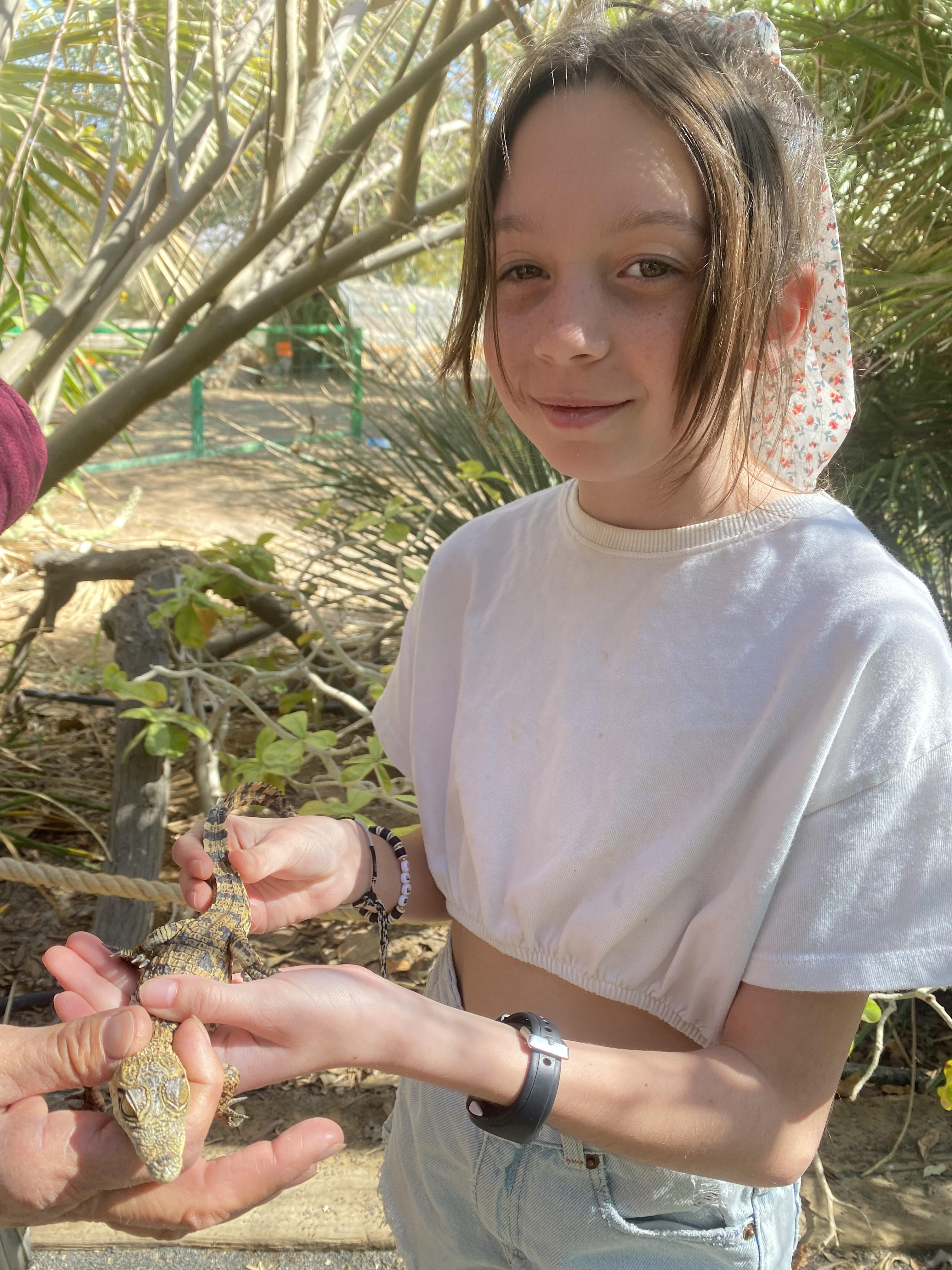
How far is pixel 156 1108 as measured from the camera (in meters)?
1.19

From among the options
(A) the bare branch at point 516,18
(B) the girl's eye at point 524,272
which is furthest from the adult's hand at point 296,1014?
(A) the bare branch at point 516,18

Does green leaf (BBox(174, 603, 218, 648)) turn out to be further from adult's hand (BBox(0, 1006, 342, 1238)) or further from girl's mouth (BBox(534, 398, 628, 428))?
girl's mouth (BBox(534, 398, 628, 428))

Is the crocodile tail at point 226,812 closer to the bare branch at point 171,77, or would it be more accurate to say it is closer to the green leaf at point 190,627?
the green leaf at point 190,627

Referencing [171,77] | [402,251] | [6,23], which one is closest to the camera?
[6,23]

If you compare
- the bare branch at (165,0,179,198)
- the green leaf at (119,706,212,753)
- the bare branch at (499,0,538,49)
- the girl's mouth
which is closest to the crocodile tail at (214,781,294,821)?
the green leaf at (119,706,212,753)

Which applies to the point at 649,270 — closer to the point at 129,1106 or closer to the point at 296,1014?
the point at 296,1014

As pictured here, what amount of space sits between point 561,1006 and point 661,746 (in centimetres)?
38

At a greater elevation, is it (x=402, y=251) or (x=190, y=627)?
(x=402, y=251)

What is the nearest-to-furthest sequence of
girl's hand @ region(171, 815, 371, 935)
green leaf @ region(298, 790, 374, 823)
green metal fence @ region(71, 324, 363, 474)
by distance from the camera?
girl's hand @ region(171, 815, 371, 935) → green leaf @ region(298, 790, 374, 823) → green metal fence @ region(71, 324, 363, 474)

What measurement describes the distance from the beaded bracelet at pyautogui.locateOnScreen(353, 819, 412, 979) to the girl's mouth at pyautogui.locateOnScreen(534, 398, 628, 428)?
72 cm

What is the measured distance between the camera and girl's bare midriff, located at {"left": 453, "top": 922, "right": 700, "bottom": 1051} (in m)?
1.24

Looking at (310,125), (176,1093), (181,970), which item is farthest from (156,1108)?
(310,125)

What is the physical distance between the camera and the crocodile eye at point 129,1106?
1220 millimetres

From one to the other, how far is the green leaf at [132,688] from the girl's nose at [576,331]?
2139 mm
